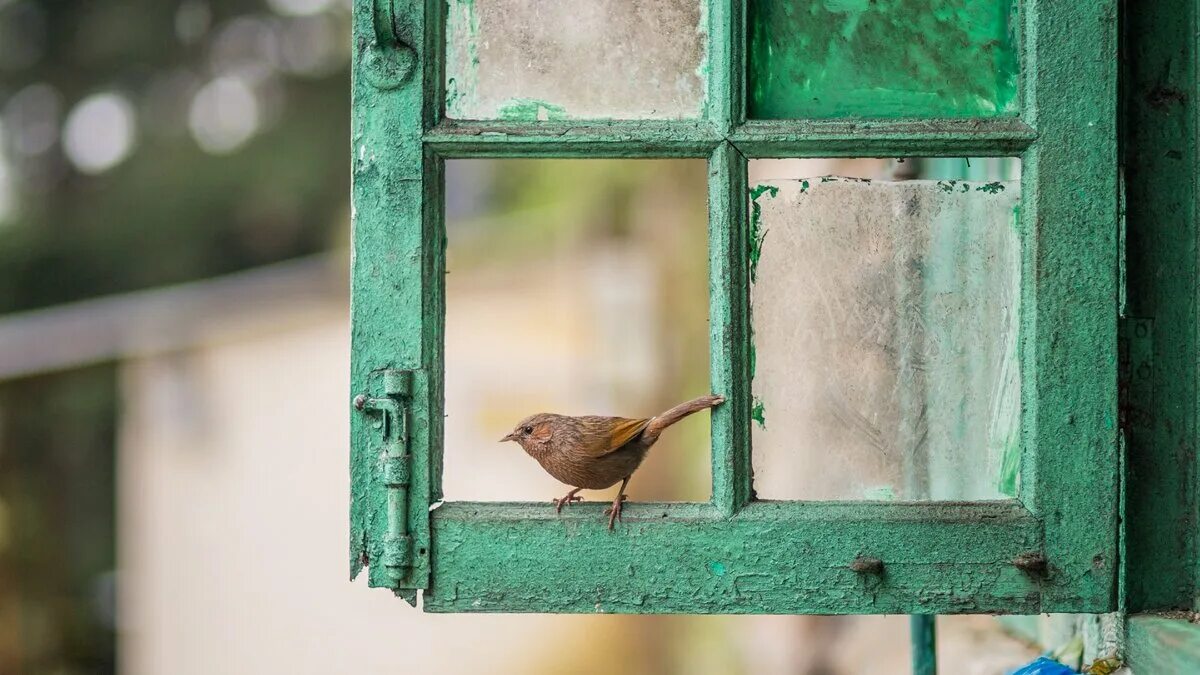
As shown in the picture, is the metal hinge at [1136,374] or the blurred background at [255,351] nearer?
the metal hinge at [1136,374]

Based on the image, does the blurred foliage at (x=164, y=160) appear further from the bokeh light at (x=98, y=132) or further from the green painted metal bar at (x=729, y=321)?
the green painted metal bar at (x=729, y=321)

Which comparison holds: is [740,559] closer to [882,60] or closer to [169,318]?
[882,60]

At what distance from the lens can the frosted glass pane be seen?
1.56 metres

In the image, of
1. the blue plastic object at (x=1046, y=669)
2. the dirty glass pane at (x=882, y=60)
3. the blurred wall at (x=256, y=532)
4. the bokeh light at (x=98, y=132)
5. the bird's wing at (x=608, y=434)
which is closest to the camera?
the dirty glass pane at (x=882, y=60)

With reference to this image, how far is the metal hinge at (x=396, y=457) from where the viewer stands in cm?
149

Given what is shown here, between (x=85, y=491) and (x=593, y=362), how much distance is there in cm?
427

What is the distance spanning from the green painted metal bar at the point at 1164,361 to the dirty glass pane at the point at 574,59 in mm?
594

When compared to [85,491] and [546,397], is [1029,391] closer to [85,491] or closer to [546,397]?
[546,397]

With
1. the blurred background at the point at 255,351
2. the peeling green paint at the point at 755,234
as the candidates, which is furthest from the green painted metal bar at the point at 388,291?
the blurred background at the point at 255,351

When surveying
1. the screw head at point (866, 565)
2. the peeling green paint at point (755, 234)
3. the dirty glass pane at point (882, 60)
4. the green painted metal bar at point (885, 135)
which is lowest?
the screw head at point (866, 565)

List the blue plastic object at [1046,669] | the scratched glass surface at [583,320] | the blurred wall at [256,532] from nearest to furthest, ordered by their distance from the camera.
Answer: the blue plastic object at [1046,669]
the scratched glass surface at [583,320]
the blurred wall at [256,532]

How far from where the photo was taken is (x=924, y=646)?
2.17m

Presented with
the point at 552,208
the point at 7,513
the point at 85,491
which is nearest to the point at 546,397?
the point at 552,208

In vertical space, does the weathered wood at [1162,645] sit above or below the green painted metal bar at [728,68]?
below
